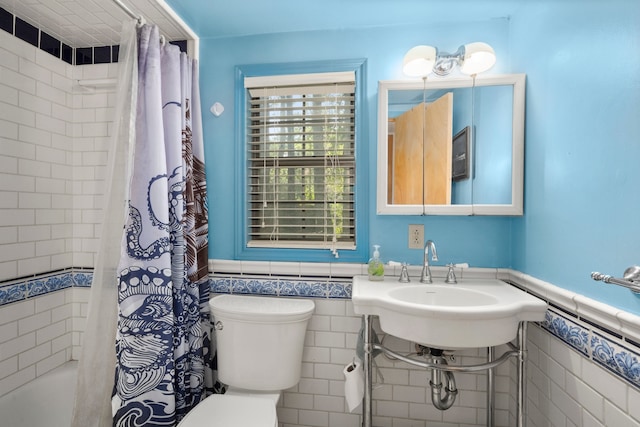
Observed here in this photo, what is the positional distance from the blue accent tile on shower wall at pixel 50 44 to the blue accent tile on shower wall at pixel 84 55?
0.08m

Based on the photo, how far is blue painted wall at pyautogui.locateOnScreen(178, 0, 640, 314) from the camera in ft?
2.92

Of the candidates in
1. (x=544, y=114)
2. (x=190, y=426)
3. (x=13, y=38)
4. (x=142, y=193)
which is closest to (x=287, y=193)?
(x=142, y=193)

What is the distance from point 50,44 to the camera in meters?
1.70

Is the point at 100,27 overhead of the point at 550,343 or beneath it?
overhead

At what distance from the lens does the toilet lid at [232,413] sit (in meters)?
1.19

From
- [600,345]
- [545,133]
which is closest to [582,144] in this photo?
[545,133]

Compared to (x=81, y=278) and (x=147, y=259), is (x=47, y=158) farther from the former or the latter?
(x=147, y=259)

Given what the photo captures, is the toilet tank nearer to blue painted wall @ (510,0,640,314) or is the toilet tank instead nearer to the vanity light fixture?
blue painted wall @ (510,0,640,314)

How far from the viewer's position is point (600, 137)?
0.97 metres

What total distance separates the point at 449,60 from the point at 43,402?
268 cm

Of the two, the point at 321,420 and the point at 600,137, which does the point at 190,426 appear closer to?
the point at 321,420

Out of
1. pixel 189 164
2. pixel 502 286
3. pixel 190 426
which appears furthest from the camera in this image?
pixel 189 164

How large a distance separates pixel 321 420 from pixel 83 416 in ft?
3.54

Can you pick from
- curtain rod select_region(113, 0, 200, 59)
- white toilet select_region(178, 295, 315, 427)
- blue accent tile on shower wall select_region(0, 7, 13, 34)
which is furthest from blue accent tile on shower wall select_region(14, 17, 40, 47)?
white toilet select_region(178, 295, 315, 427)
